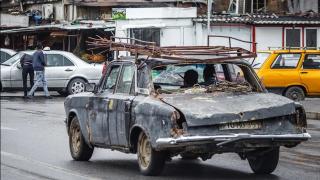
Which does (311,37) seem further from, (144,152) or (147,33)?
(144,152)

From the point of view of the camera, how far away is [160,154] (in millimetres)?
10219

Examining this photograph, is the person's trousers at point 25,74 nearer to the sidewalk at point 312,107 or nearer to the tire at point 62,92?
the tire at point 62,92

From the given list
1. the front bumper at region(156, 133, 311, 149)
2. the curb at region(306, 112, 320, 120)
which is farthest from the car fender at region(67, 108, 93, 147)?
the curb at region(306, 112, 320, 120)

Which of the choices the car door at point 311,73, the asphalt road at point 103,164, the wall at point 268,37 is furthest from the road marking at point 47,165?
the wall at point 268,37

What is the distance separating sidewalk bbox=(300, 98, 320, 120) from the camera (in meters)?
20.4

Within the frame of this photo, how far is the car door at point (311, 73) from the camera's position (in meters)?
23.5

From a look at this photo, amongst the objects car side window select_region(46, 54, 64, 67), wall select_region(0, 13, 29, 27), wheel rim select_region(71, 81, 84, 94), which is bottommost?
wheel rim select_region(71, 81, 84, 94)

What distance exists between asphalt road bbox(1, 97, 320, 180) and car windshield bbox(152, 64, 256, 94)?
1063 millimetres

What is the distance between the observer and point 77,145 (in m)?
12.7

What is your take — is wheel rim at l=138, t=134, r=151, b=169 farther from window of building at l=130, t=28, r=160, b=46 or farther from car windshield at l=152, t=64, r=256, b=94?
window of building at l=130, t=28, r=160, b=46

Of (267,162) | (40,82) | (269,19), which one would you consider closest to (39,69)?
(40,82)

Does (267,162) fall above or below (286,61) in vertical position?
below

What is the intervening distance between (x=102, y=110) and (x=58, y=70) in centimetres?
1705

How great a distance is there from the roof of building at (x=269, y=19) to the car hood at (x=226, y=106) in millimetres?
24850
